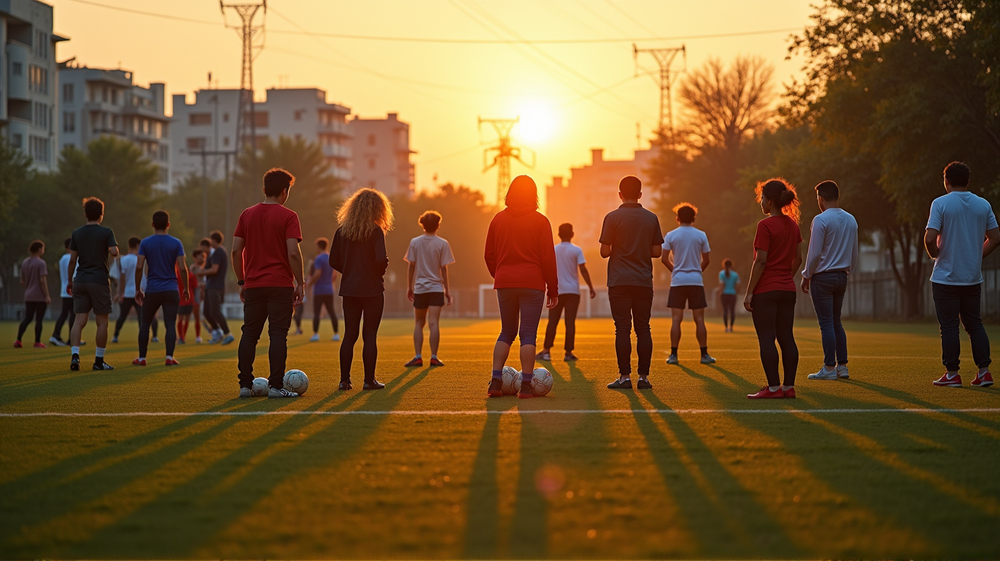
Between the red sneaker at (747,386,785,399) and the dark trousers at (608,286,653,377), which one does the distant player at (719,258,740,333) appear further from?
the red sneaker at (747,386,785,399)

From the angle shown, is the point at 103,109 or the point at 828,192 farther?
the point at 103,109

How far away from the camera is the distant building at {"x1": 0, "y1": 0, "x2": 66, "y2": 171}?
76.6 metres

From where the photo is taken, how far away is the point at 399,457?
5.98 m

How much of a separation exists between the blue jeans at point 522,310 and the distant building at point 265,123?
405 feet

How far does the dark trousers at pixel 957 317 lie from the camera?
1002 cm

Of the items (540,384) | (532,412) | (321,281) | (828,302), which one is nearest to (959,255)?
(828,302)

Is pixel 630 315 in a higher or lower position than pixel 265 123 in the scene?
lower

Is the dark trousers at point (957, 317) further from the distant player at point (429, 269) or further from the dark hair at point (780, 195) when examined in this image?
the distant player at point (429, 269)

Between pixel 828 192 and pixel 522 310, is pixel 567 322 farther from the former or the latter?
pixel 522 310

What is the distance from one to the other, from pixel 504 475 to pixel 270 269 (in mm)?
4691

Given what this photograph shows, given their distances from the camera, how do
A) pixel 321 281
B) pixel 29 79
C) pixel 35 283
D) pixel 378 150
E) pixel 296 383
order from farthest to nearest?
pixel 378 150 → pixel 29 79 → pixel 321 281 → pixel 35 283 → pixel 296 383

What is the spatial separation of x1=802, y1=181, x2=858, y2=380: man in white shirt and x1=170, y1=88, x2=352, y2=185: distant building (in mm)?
122229

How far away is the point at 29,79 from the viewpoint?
81000 mm

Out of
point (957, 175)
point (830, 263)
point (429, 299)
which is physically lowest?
point (429, 299)
